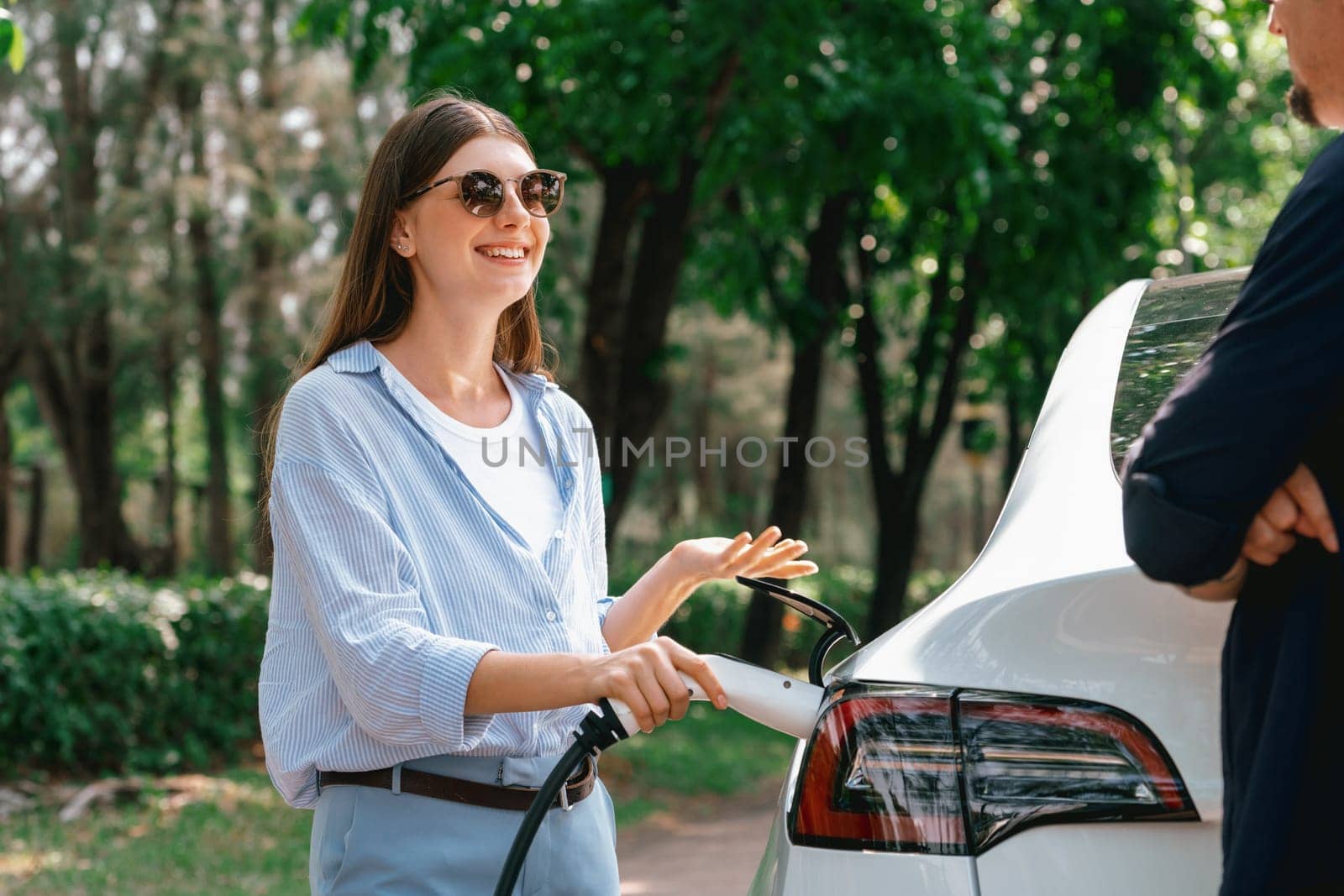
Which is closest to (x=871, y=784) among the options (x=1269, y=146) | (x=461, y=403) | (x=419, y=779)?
(x=419, y=779)

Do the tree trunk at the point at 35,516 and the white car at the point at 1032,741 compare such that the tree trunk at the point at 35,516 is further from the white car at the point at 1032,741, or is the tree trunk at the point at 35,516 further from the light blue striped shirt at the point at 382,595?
the white car at the point at 1032,741

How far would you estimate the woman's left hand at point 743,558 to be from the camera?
2.24 metres

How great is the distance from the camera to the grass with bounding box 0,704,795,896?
6.43 meters

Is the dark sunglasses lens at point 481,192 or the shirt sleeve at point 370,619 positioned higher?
the dark sunglasses lens at point 481,192

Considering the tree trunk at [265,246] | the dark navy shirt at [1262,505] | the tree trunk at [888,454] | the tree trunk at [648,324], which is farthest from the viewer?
the tree trunk at [265,246]

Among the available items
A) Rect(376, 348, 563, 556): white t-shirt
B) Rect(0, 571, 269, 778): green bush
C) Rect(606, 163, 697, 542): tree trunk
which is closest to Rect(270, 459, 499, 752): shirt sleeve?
Rect(376, 348, 563, 556): white t-shirt

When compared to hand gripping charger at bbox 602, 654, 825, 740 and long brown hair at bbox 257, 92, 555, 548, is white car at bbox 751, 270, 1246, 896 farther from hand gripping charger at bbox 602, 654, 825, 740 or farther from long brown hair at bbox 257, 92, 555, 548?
long brown hair at bbox 257, 92, 555, 548

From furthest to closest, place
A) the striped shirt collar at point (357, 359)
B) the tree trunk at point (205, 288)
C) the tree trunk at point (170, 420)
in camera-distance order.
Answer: the tree trunk at point (170, 420) < the tree trunk at point (205, 288) < the striped shirt collar at point (357, 359)

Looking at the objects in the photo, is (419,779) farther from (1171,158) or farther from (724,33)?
(1171,158)

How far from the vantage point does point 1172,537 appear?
1412 mm

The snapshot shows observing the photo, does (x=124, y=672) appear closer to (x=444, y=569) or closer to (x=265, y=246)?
(x=444, y=569)

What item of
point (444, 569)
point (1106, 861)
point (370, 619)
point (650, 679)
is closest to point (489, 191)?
point (444, 569)

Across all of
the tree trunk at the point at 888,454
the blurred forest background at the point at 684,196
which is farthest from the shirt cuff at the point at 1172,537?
the tree trunk at the point at 888,454

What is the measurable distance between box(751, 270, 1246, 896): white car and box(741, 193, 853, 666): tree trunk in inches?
453
